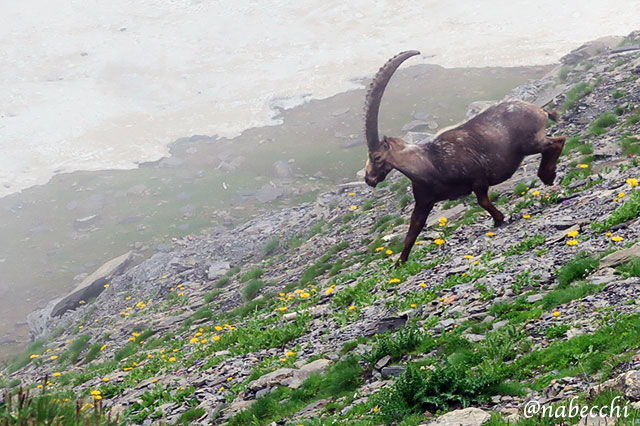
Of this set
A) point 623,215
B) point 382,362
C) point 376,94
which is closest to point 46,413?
point 382,362

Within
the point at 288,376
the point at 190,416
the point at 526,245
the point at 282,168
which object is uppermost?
the point at 526,245


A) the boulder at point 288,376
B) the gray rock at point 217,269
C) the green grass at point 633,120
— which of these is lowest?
the gray rock at point 217,269

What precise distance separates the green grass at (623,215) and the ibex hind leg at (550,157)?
106 inches

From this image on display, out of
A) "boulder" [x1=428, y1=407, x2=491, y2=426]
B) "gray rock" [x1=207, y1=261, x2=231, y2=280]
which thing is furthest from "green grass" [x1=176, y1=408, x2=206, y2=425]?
"gray rock" [x1=207, y1=261, x2=231, y2=280]

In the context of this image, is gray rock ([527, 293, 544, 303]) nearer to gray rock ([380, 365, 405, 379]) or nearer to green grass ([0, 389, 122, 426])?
gray rock ([380, 365, 405, 379])

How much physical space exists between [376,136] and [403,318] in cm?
365

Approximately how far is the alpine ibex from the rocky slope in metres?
1.09

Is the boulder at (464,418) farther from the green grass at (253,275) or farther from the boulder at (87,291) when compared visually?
the boulder at (87,291)

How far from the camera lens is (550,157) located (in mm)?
13344

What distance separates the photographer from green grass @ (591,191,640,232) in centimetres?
1027

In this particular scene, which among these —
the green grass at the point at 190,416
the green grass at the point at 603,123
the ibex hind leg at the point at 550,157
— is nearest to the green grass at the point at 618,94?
the green grass at the point at 603,123

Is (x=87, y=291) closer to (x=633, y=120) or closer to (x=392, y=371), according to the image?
(x=392, y=371)

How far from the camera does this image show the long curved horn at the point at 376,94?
39.4 ft

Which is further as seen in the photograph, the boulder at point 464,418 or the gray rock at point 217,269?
the gray rock at point 217,269
